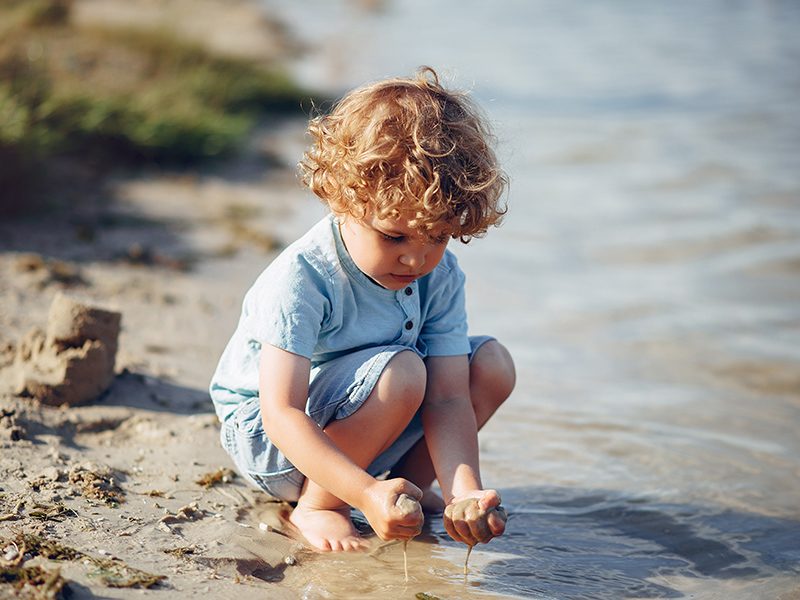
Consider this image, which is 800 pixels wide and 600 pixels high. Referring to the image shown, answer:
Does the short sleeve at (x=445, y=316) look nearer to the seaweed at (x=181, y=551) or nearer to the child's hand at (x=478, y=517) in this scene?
the child's hand at (x=478, y=517)

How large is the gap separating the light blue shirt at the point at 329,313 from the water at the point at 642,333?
0.50 metres

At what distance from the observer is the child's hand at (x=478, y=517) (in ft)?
7.63

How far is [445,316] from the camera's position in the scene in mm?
2805

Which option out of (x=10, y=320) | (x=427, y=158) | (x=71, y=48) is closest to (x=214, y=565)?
(x=427, y=158)

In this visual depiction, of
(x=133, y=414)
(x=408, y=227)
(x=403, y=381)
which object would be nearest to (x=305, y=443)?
(x=403, y=381)

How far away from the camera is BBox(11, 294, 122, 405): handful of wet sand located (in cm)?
318

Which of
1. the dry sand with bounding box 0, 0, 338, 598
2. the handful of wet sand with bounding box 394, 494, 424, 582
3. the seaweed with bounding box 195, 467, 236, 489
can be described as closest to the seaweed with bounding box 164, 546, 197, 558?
the dry sand with bounding box 0, 0, 338, 598

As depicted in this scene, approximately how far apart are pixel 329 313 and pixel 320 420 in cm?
26

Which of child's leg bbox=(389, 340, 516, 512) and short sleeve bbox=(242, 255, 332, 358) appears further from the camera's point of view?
child's leg bbox=(389, 340, 516, 512)

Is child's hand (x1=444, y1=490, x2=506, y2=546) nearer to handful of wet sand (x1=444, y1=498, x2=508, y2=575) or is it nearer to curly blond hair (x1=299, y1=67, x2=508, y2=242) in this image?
handful of wet sand (x1=444, y1=498, x2=508, y2=575)

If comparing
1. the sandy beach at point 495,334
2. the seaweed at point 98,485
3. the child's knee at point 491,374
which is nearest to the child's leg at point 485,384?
the child's knee at point 491,374

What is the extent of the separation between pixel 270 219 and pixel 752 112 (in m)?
5.06

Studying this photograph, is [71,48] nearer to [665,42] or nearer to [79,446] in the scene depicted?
[79,446]

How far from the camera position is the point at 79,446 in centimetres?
299
